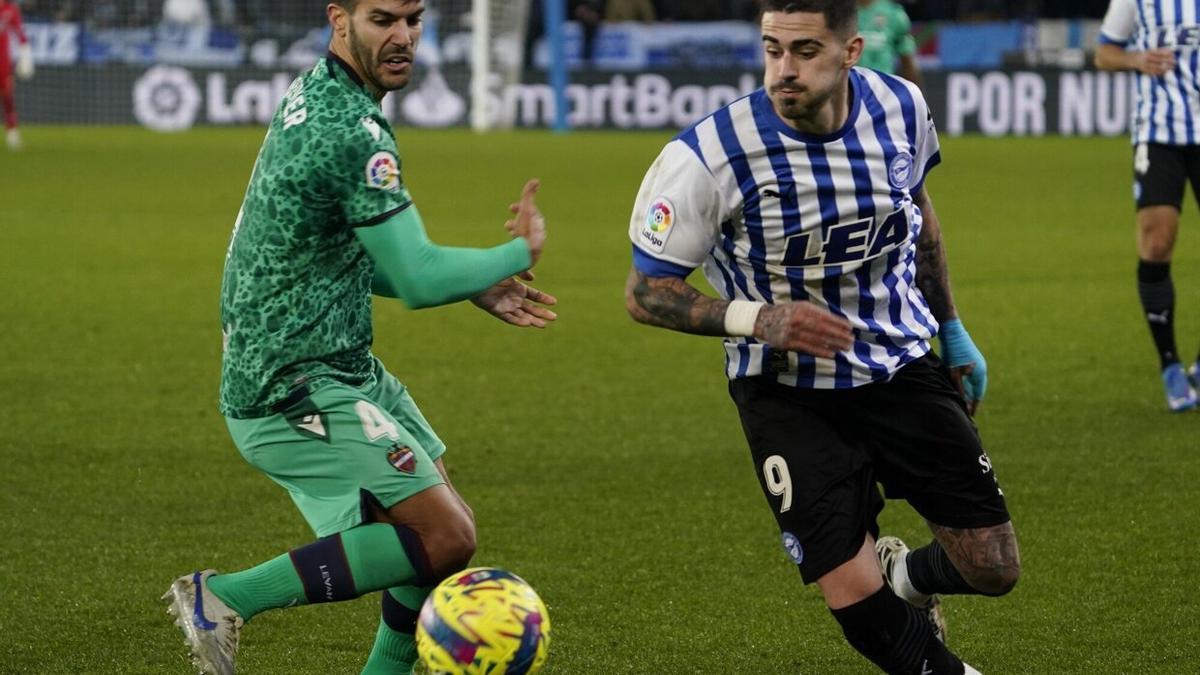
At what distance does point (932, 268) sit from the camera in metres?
4.87

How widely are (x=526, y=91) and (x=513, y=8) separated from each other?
138 centimetres

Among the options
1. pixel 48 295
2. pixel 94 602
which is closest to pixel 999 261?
pixel 48 295

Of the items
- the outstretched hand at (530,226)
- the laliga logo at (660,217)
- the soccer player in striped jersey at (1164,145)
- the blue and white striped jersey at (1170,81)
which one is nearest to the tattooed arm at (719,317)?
the laliga logo at (660,217)

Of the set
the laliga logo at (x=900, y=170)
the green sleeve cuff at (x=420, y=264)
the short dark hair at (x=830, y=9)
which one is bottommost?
the green sleeve cuff at (x=420, y=264)

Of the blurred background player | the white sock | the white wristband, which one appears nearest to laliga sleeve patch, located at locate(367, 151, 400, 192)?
the white wristband

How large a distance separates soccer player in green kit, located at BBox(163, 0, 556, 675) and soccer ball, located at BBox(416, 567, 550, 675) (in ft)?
1.25

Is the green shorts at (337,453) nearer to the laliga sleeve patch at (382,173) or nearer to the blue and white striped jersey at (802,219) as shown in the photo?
the laliga sleeve patch at (382,173)

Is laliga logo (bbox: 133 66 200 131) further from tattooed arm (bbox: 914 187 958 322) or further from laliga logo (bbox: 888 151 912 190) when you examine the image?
laliga logo (bbox: 888 151 912 190)

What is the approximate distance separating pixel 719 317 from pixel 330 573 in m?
1.10

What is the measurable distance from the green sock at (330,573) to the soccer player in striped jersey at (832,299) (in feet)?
2.69

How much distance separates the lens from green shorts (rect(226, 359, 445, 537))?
14.0 feet

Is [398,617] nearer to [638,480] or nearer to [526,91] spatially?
[638,480]

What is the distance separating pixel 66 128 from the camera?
3131cm

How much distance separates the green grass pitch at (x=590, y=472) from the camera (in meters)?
5.32
